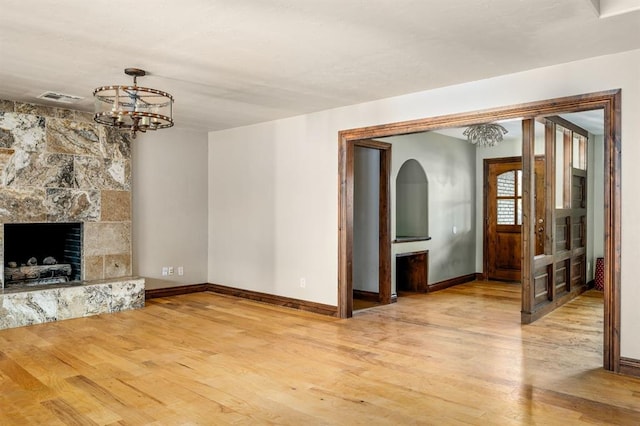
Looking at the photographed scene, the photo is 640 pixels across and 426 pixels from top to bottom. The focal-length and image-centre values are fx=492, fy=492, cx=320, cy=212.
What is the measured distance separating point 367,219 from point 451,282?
2.20m

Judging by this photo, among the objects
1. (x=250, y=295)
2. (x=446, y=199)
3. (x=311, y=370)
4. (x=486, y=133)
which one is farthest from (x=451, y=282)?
(x=311, y=370)

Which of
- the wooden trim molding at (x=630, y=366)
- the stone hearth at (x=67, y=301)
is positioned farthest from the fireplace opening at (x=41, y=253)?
the wooden trim molding at (x=630, y=366)

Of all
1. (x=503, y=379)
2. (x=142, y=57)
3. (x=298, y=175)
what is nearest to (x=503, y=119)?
(x=503, y=379)

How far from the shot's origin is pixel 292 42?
348cm

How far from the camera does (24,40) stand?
345 centimetres

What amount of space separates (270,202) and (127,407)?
389cm

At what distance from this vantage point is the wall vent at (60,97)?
16.7ft

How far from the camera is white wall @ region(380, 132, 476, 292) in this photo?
24.1ft

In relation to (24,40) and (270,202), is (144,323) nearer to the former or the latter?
(270,202)

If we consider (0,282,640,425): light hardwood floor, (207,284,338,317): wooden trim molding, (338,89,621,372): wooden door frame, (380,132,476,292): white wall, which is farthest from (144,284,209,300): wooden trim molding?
(338,89,621,372): wooden door frame

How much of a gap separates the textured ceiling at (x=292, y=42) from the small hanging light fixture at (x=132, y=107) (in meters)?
0.28

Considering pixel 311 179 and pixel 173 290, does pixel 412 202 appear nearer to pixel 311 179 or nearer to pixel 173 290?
pixel 311 179

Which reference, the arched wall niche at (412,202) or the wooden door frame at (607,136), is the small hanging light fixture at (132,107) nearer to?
the wooden door frame at (607,136)

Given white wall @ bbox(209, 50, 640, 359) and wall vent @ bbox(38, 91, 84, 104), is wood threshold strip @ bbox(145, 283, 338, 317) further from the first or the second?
wall vent @ bbox(38, 91, 84, 104)
